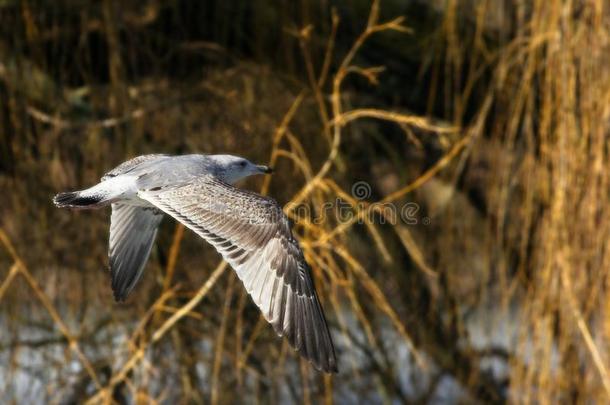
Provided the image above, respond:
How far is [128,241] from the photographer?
117 inches

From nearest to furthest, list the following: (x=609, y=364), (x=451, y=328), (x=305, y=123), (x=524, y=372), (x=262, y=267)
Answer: (x=262, y=267)
(x=609, y=364)
(x=524, y=372)
(x=305, y=123)
(x=451, y=328)

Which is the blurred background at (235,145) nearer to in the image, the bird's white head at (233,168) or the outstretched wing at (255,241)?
the bird's white head at (233,168)

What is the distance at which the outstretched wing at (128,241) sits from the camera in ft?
9.61

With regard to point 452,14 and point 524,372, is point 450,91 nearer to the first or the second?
point 452,14

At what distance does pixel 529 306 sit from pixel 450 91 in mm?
814

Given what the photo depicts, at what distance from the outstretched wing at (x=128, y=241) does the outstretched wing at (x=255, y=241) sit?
0.43 metres

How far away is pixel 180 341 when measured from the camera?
3676mm

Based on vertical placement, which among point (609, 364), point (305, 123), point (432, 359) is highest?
point (305, 123)

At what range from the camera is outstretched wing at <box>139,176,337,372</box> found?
2.47 m

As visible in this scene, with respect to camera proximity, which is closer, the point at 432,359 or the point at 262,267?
the point at 262,267

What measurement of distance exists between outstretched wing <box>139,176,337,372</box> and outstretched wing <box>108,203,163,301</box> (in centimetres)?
43

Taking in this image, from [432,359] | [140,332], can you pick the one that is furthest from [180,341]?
[432,359]

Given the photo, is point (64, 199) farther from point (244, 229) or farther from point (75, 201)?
point (244, 229)

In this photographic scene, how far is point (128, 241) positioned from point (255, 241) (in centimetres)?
54
